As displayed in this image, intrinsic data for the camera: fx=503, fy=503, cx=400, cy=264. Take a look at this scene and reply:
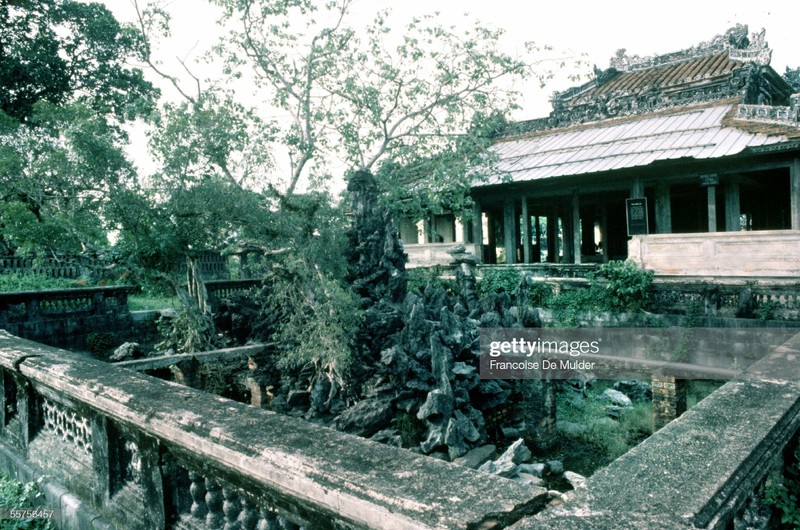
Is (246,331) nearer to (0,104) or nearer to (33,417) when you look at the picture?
(33,417)

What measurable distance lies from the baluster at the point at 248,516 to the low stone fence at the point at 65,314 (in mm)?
9857

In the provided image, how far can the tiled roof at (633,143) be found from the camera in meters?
12.0

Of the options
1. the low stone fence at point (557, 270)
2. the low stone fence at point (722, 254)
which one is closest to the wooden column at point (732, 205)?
the low stone fence at point (722, 254)

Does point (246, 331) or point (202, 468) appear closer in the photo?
point (202, 468)

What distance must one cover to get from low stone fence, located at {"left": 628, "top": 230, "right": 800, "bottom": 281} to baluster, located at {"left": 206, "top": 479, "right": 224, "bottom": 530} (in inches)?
397

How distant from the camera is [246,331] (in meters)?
10.5

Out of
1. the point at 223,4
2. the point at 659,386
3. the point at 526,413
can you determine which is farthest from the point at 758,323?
the point at 223,4

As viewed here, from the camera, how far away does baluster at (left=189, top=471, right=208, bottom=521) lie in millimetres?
2168

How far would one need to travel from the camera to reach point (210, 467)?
202 centimetres

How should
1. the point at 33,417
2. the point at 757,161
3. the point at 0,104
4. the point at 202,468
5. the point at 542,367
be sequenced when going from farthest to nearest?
the point at 0,104
the point at 757,161
the point at 542,367
the point at 33,417
the point at 202,468

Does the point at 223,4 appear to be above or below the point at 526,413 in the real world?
above

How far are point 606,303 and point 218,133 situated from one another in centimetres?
844

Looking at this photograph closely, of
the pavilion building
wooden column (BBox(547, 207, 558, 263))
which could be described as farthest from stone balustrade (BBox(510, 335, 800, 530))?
wooden column (BBox(547, 207, 558, 263))

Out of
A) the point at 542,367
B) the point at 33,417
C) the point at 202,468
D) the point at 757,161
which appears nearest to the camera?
the point at 202,468
